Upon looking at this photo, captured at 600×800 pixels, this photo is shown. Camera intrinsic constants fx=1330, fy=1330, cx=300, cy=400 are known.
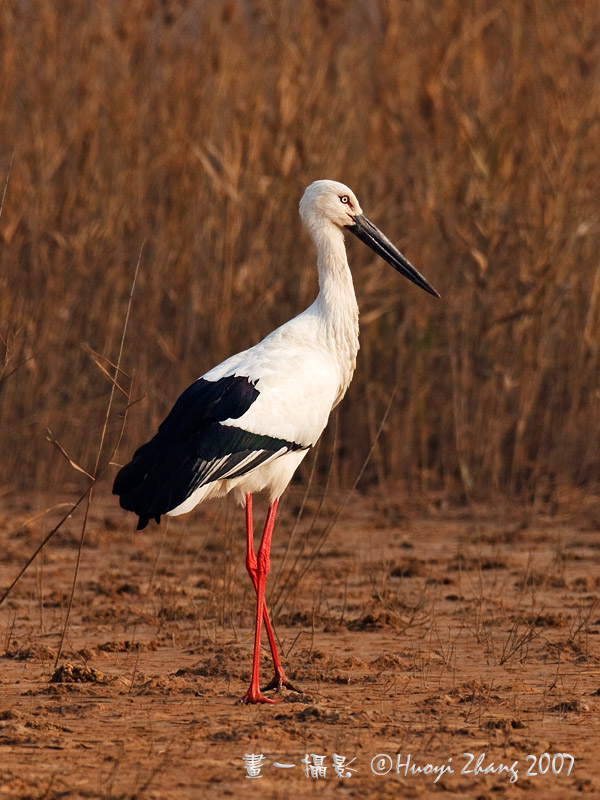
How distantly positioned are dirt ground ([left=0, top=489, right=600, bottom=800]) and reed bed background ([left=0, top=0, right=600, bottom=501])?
55 centimetres

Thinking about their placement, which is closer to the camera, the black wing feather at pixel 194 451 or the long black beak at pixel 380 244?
the black wing feather at pixel 194 451

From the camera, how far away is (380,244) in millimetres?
6125

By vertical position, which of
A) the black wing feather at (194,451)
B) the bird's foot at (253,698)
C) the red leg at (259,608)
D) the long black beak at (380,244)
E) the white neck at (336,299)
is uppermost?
the long black beak at (380,244)

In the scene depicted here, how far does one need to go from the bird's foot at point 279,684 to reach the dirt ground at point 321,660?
130 mm

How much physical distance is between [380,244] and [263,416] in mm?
1337

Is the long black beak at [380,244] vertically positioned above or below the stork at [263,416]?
above

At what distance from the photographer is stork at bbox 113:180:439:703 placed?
190 inches

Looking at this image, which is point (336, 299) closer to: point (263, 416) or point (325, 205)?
point (325, 205)

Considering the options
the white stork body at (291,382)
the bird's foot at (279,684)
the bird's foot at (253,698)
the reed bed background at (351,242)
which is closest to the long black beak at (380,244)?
the white stork body at (291,382)

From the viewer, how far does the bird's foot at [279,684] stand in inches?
192

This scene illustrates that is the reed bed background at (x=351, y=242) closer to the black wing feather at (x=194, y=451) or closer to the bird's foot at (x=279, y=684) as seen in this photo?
the black wing feather at (x=194, y=451)

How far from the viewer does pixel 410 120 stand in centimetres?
883

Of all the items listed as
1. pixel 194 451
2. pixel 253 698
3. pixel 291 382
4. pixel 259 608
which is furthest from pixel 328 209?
pixel 253 698

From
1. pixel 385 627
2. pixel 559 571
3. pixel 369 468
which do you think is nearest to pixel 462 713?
pixel 385 627
